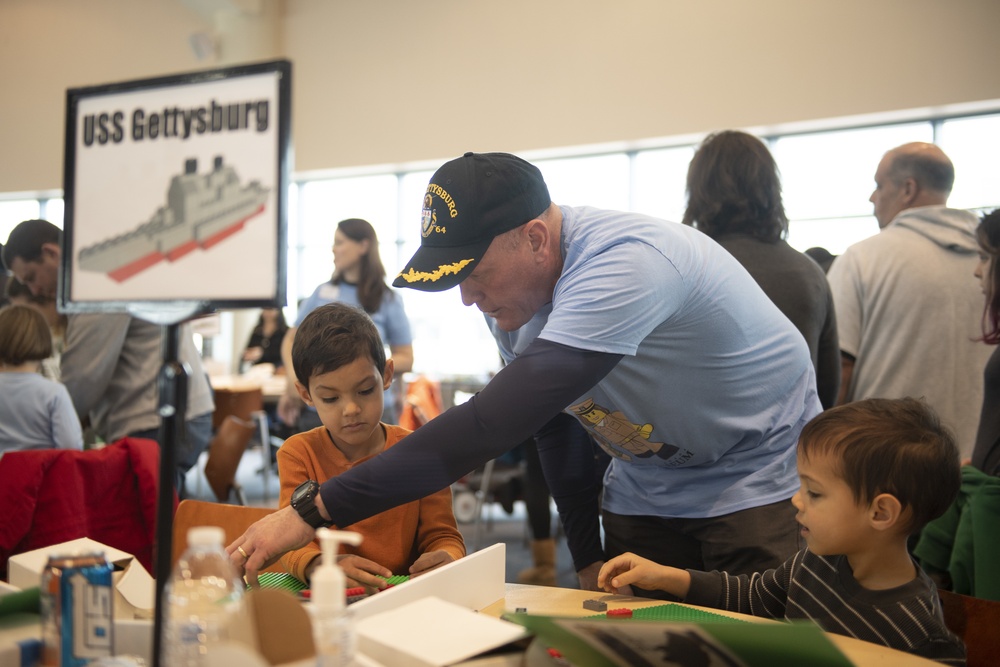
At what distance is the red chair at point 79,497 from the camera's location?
198 centimetres

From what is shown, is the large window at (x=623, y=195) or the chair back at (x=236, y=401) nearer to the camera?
the chair back at (x=236, y=401)

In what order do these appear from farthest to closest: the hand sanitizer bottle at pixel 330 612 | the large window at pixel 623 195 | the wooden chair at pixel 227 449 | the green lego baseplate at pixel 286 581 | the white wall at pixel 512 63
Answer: the large window at pixel 623 195 → the white wall at pixel 512 63 → the wooden chair at pixel 227 449 → the green lego baseplate at pixel 286 581 → the hand sanitizer bottle at pixel 330 612

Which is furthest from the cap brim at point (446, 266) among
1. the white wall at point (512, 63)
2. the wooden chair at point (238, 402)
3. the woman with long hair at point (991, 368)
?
the white wall at point (512, 63)

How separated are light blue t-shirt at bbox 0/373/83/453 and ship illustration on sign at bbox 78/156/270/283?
189 cm

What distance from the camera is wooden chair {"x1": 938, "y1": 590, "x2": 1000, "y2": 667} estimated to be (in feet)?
3.98

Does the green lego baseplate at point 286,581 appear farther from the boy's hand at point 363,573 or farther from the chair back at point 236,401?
the chair back at point 236,401

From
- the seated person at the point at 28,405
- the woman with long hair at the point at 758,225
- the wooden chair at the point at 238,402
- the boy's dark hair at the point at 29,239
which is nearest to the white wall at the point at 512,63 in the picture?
the wooden chair at the point at 238,402

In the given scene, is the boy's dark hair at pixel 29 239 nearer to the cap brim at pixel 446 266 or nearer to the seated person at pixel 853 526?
the cap brim at pixel 446 266

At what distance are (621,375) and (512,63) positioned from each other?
7713mm

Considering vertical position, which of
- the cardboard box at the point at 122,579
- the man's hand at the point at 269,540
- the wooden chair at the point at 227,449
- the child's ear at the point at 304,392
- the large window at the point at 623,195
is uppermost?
the large window at the point at 623,195

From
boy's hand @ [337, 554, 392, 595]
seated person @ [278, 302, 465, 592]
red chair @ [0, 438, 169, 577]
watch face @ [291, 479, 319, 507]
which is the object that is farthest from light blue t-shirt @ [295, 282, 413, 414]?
watch face @ [291, 479, 319, 507]

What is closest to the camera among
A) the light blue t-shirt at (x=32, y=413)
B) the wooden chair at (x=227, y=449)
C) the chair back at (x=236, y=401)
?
the light blue t-shirt at (x=32, y=413)

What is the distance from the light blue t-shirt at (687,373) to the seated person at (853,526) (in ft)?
0.62

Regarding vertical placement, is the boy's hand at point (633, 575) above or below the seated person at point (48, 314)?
below
